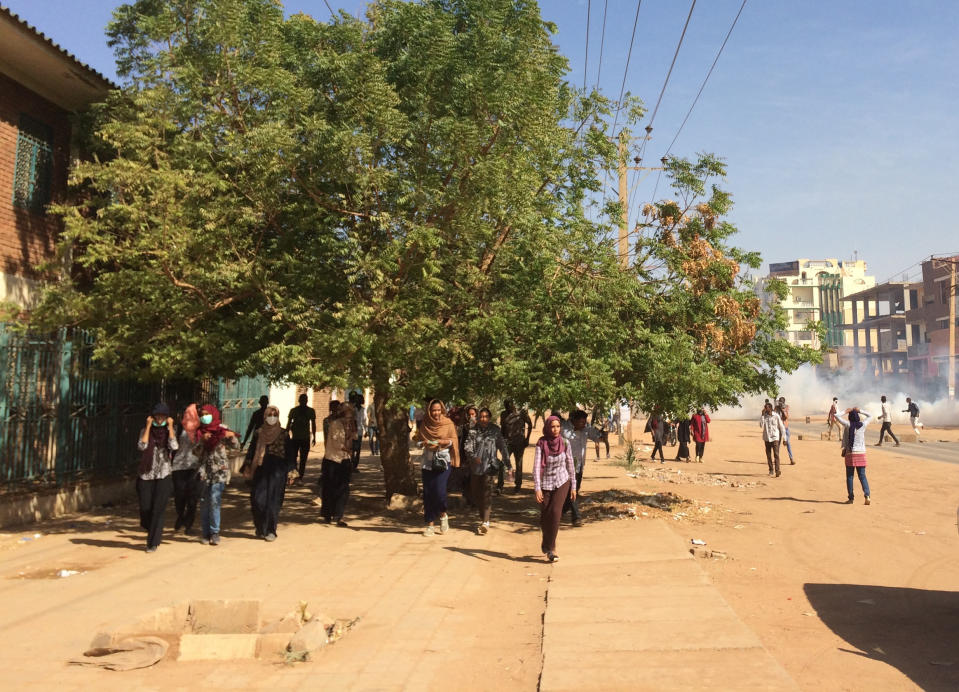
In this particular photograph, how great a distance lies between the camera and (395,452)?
13008mm

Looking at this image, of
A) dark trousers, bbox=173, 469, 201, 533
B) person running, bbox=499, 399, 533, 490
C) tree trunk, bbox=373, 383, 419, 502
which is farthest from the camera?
person running, bbox=499, 399, 533, 490

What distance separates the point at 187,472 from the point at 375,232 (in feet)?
13.1

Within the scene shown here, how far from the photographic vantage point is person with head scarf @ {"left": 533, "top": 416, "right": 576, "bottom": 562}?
8766 mm

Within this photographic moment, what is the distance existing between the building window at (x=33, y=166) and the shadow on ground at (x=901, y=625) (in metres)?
12.0

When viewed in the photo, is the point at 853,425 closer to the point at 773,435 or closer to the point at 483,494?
the point at 773,435

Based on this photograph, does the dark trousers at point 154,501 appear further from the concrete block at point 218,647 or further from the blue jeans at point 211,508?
the concrete block at point 218,647

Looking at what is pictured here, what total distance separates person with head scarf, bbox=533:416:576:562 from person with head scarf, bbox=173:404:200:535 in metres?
4.30

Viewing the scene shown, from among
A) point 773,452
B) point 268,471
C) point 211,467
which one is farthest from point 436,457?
point 773,452

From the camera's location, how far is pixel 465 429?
1341 cm

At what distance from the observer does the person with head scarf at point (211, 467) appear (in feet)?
31.1

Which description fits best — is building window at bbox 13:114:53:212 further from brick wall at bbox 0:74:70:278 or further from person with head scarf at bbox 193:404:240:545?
person with head scarf at bbox 193:404:240:545

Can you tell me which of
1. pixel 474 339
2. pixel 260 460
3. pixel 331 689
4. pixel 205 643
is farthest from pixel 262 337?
pixel 331 689

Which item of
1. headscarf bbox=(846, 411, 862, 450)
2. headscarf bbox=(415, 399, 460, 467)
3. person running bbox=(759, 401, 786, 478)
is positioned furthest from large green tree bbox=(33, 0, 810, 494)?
person running bbox=(759, 401, 786, 478)

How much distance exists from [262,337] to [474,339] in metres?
2.88
